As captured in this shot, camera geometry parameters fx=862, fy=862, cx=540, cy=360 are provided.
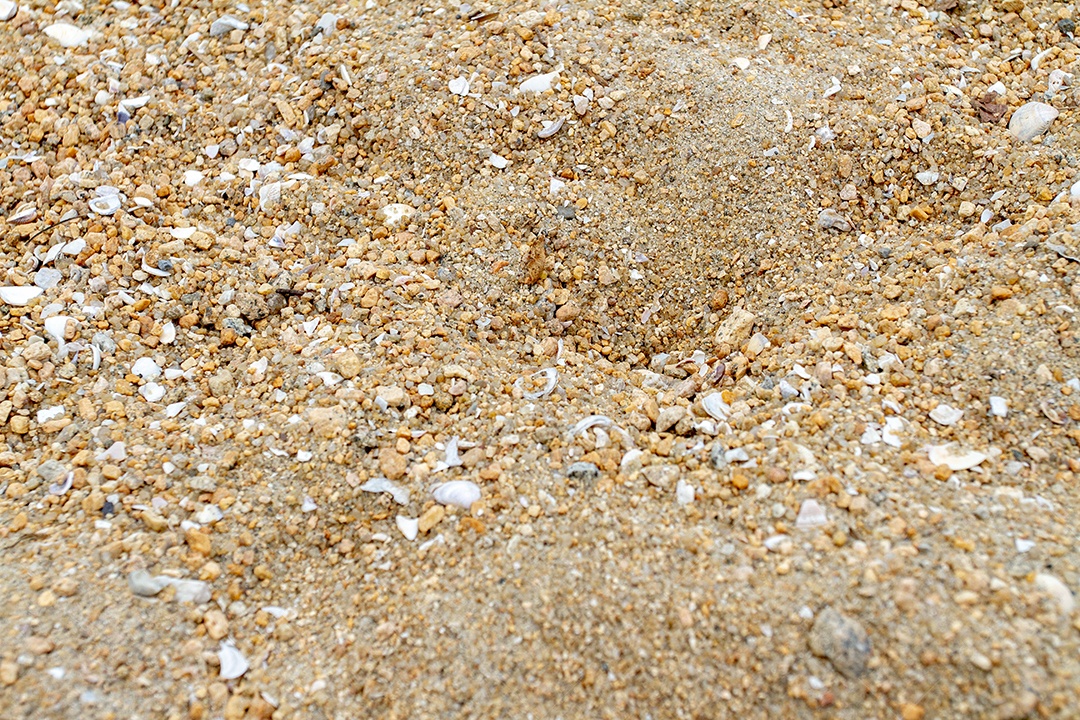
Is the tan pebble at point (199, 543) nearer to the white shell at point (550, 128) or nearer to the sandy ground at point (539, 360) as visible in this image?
the sandy ground at point (539, 360)

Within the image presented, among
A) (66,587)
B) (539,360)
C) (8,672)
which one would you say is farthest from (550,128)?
(8,672)

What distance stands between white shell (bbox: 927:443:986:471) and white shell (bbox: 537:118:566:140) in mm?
1575

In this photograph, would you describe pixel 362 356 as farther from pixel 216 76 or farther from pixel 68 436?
pixel 216 76

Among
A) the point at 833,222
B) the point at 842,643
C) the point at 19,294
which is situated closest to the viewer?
the point at 842,643

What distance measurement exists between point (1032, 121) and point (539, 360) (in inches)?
71.4

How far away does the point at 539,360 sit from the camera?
256 cm

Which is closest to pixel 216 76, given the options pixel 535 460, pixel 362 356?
pixel 362 356

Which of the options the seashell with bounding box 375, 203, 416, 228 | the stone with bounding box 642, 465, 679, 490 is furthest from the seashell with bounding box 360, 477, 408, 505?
the seashell with bounding box 375, 203, 416, 228

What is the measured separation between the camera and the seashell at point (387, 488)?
7.20 ft

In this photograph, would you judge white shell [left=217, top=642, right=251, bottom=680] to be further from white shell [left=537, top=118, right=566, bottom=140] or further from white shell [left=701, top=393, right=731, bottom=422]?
white shell [left=537, top=118, right=566, bottom=140]

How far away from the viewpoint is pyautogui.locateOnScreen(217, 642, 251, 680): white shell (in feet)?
6.46

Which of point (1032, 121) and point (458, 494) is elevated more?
point (1032, 121)

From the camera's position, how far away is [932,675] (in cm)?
179

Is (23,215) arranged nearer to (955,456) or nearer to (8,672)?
(8,672)
